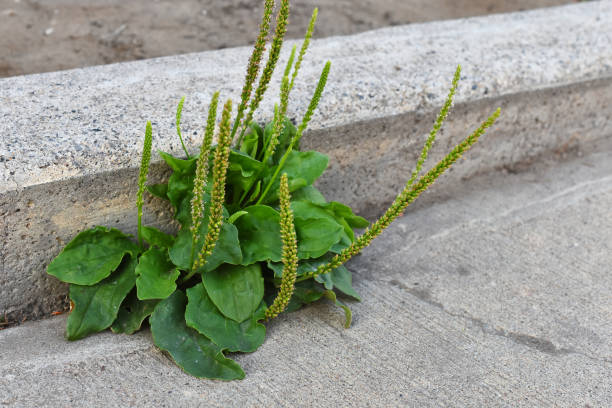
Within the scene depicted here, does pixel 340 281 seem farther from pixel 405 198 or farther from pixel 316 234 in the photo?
pixel 405 198

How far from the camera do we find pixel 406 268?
7.56ft

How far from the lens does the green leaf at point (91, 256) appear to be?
1830 millimetres

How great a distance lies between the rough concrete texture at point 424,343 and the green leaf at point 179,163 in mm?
502

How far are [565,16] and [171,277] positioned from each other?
2.59 metres

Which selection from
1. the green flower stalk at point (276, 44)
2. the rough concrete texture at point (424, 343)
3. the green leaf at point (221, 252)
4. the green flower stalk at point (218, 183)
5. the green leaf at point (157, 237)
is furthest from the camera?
the green leaf at point (157, 237)

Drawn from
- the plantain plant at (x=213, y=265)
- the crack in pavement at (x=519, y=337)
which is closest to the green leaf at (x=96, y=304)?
the plantain plant at (x=213, y=265)

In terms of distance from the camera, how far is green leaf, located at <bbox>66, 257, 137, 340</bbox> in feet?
5.98

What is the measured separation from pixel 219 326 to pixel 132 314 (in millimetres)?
280

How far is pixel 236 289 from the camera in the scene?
1.85 meters

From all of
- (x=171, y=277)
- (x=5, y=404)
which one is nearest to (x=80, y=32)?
(x=171, y=277)

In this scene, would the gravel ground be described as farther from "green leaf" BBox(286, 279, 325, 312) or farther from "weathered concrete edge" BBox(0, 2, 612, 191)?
"green leaf" BBox(286, 279, 325, 312)

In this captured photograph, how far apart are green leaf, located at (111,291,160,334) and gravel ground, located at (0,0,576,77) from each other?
1.55 m

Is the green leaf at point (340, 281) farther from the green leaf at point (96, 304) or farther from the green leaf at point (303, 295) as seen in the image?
the green leaf at point (96, 304)

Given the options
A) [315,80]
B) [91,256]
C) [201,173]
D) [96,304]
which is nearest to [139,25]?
[315,80]
